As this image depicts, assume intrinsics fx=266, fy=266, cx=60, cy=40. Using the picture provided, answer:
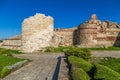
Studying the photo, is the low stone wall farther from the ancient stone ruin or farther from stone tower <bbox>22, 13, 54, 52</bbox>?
stone tower <bbox>22, 13, 54, 52</bbox>

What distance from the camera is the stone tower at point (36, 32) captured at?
31.0 m

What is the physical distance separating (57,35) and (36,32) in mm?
5578

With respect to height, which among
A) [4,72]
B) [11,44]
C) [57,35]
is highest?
[57,35]

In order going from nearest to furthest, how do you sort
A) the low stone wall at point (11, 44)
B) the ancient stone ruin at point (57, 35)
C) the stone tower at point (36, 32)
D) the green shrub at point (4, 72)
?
the green shrub at point (4, 72), the stone tower at point (36, 32), the ancient stone ruin at point (57, 35), the low stone wall at point (11, 44)

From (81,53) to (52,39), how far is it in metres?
14.5

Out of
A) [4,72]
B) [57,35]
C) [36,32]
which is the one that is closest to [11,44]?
[57,35]

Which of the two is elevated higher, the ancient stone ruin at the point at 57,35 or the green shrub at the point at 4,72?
the ancient stone ruin at the point at 57,35

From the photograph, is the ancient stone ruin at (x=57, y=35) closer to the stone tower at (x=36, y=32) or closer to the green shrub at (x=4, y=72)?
the stone tower at (x=36, y=32)

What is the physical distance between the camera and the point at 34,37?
101 feet

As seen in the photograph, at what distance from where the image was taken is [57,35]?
36.0 metres

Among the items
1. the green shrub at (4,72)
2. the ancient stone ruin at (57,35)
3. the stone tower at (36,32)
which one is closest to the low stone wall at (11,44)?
the ancient stone ruin at (57,35)

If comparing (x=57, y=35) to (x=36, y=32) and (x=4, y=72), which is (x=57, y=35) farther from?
(x=4, y=72)

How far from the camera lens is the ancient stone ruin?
102 ft

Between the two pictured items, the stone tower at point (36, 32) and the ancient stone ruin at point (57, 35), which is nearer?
the stone tower at point (36, 32)
